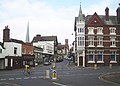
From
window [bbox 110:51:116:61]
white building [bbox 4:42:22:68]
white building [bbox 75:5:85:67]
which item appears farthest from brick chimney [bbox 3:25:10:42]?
window [bbox 110:51:116:61]

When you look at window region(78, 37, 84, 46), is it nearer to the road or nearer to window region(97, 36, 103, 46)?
window region(97, 36, 103, 46)

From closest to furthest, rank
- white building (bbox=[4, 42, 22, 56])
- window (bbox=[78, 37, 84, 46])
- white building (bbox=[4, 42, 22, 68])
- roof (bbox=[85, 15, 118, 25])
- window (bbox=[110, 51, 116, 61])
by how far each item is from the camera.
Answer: white building (bbox=[4, 42, 22, 68]) → white building (bbox=[4, 42, 22, 56]) → window (bbox=[78, 37, 84, 46]) → window (bbox=[110, 51, 116, 61]) → roof (bbox=[85, 15, 118, 25])

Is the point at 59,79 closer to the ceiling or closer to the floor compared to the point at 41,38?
closer to the floor

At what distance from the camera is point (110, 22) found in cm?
7406

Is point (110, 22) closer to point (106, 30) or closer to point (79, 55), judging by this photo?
point (106, 30)

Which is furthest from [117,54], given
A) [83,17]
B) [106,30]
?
[83,17]

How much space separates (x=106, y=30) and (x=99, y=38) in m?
3.01

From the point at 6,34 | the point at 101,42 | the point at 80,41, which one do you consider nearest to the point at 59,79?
the point at 6,34

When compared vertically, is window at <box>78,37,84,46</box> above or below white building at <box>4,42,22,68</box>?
above

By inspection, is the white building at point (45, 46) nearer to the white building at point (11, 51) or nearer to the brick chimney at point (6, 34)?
the white building at point (11, 51)

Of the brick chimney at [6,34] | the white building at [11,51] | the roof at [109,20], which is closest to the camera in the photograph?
the white building at [11,51]

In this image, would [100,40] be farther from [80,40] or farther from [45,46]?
[45,46]


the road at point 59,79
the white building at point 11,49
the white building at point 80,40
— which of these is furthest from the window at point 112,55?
the road at point 59,79

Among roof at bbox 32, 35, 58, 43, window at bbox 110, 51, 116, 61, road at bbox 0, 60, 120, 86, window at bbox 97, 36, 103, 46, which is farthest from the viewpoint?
roof at bbox 32, 35, 58, 43
